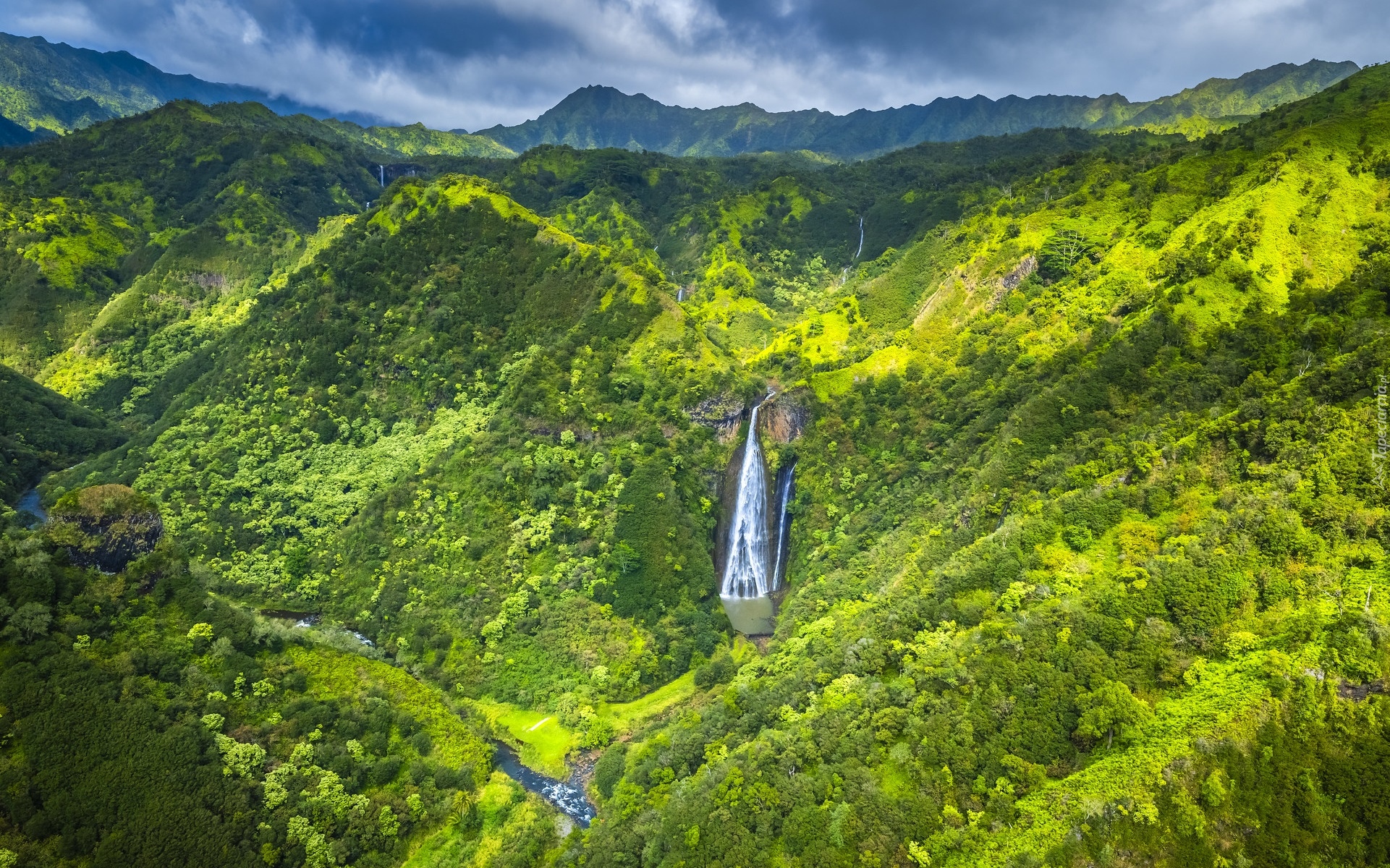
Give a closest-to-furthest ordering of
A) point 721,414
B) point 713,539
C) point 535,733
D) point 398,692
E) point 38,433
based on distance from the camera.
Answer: point 398,692
point 535,733
point 713,539
point 721,414
point 38,433

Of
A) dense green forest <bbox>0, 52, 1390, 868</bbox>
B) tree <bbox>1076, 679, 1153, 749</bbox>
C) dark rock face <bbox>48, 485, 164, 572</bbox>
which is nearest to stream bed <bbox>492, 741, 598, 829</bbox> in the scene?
dense green forest <bbox>0, 52, 1390, 868</bbox>

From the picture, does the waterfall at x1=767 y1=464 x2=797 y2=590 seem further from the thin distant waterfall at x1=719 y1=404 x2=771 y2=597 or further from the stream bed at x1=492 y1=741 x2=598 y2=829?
the stream bed at x1=492 y1=741 x2=598 y2=829

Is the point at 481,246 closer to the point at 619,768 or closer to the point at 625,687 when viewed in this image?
the point at 625,687

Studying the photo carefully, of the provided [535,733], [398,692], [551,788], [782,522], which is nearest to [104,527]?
[398,692]

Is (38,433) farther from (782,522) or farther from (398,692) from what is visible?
(782,522)

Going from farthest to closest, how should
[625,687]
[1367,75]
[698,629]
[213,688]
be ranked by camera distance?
[1367,75]
[698,629]
[625,687]
[213,688]

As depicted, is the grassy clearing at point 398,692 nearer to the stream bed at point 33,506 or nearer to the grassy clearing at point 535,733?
the grassy clearing at point 535,733

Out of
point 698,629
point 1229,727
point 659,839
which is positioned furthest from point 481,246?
point 1229,727
